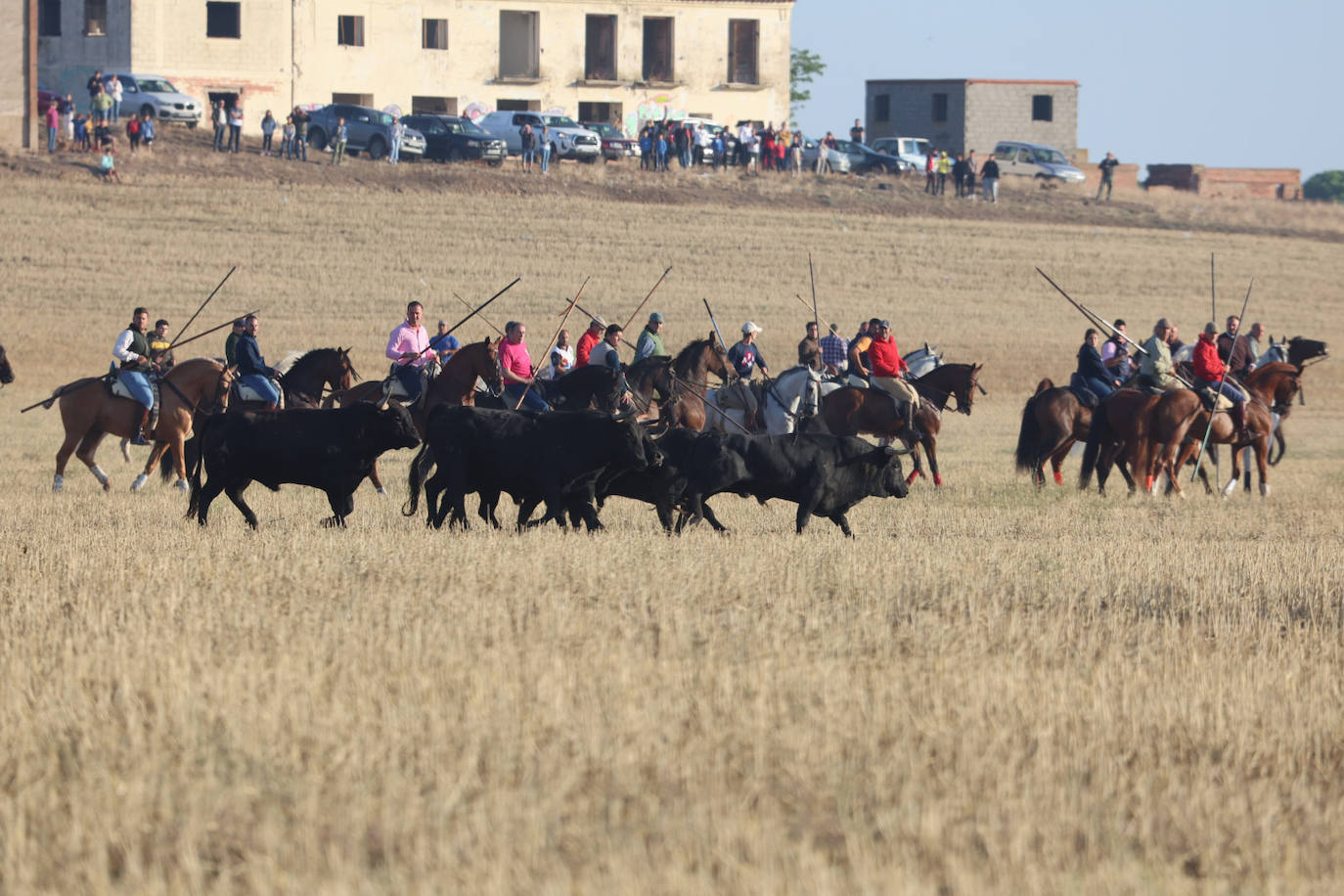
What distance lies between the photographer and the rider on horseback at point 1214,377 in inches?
734

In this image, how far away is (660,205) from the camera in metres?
51.6

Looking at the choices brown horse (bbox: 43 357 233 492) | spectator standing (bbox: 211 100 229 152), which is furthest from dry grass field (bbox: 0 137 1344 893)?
spectator standing (bbox: 211 100 229 152)

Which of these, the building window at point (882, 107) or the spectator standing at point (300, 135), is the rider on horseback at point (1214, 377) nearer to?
the spectator standing at point (300, 135)

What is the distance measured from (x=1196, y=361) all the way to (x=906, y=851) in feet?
45.9

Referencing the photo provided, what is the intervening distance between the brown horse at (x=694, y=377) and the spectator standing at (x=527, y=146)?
35294 millimetres

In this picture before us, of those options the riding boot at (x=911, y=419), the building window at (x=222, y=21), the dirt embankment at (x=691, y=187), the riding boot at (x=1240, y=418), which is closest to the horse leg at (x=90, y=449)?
the riding boot at (x=911, y=419)

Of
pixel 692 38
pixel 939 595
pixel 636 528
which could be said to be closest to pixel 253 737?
pixel 939 595

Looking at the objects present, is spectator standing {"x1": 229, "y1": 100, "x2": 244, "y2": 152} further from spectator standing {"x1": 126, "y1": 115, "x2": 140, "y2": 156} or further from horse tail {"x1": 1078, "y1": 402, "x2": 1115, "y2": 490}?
horse tail {"x1": 1078, "y1": 402, "x2": 1115, "y2": 490}

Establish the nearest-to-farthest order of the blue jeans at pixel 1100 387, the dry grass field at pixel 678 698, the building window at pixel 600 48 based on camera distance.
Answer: the dry grass field at pixel 678 698
the blue jeans at pixel 1100 387
the building window at pixel 600 48

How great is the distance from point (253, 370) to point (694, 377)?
13.6 feet

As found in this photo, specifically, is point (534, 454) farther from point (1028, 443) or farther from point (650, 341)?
point (1028, 443)

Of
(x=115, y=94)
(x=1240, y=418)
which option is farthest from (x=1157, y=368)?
(x=115, y=94)

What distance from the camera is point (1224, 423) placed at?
1880 cm

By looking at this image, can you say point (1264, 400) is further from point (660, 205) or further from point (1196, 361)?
point (660, 205)
